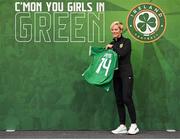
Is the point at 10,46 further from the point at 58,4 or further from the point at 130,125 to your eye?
the point at 130,125

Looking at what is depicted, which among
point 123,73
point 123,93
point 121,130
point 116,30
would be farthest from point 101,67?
point 121,130

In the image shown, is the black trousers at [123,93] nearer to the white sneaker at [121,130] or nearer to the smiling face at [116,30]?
the white sneaker at [121,130]

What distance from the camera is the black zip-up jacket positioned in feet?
28.3

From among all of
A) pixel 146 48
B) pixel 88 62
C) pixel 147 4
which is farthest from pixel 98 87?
pixel 147 4

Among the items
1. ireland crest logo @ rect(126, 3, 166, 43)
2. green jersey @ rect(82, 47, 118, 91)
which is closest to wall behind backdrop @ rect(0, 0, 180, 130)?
ireland crest logo @ rect(126, 3, 166, 43)

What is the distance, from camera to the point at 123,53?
862 cm

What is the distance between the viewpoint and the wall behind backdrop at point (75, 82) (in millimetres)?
9148

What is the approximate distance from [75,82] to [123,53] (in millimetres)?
1083

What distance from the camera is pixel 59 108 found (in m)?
9.27

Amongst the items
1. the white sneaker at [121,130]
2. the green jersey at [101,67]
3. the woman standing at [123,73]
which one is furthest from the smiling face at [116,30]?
the white sneaker at [121,130]

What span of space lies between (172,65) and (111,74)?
117cm

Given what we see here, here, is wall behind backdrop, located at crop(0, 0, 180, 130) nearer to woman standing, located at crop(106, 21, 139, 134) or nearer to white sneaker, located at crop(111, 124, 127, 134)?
white sneaker, located at crop(111, 124, 127, 134)

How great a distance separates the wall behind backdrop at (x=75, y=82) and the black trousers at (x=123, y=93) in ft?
1.08

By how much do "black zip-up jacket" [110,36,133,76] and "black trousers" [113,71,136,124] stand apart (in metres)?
0.08
